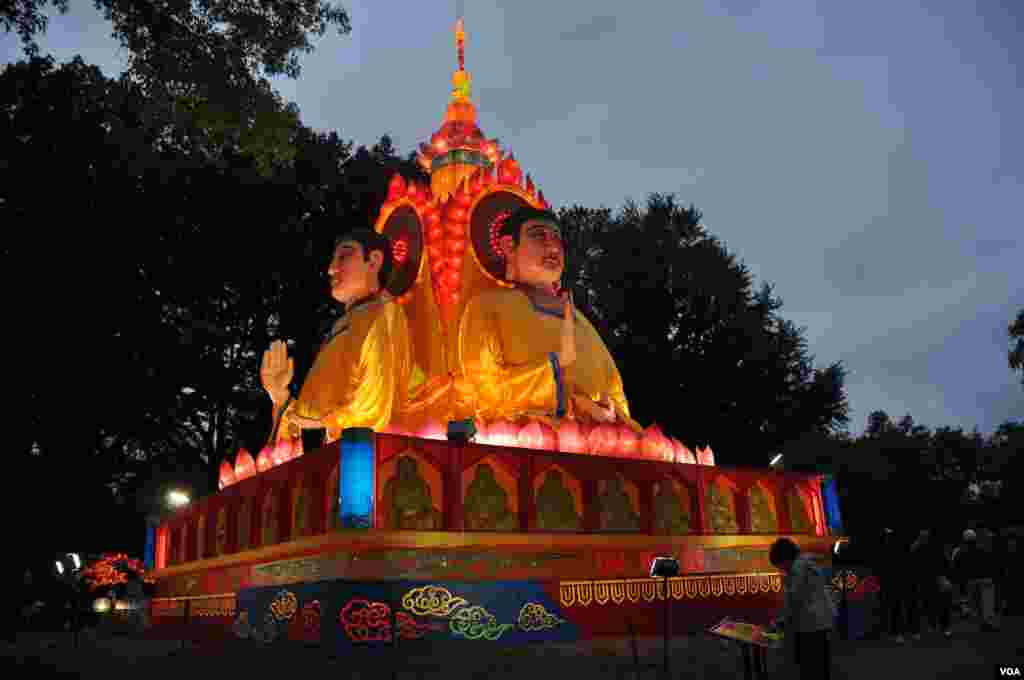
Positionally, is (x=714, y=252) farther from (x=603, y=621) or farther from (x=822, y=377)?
(x=603, y=621)

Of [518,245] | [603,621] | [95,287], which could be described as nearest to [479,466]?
[603,621]

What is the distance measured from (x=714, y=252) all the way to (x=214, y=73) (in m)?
18.5

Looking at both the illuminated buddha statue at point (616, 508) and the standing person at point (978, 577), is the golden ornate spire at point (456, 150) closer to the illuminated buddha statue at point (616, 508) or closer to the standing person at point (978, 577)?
the illuminated buddha statue at point (616, 508)

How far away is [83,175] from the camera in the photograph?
18.3m

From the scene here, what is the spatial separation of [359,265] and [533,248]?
2552 millimetres

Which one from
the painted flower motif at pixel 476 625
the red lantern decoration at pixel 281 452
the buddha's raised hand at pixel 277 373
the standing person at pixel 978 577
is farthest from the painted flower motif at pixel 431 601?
the standing person at pixel 978 577

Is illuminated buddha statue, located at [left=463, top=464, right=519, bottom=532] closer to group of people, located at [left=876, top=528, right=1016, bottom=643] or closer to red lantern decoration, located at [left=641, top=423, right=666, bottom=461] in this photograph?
red lantern decoration, located at [left=641, top=423, right=666, bottom=461]

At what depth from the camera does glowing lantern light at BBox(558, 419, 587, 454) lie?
10633mm

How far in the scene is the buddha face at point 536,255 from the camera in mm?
12742

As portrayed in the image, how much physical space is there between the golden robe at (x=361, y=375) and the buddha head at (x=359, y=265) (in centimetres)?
33

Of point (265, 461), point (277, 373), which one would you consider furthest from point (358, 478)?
point (277, 373)

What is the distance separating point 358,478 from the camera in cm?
823

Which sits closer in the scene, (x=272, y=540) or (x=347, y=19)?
(x=347, y=19)

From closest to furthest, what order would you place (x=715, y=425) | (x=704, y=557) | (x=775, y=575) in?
(x=704, y=557), (x=775, y=575), (x=715, y=425)
